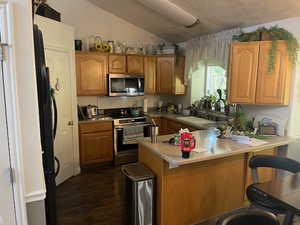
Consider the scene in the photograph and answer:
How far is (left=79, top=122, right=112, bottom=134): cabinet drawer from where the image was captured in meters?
3.70

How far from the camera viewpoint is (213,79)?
4.30m

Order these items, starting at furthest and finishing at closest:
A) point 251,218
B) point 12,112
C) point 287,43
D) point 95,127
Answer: point 95,127 → point 287,43 → point 251,218 → point 12,112

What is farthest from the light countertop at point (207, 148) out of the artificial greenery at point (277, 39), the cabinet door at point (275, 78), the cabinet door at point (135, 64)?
the cabinet door at point (135, 64)

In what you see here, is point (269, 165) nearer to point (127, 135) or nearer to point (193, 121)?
point (193, 121)

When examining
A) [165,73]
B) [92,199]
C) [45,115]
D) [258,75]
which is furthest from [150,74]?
[45,115]

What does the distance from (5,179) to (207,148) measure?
5.99 ft

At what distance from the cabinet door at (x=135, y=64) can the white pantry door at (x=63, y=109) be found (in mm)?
1288

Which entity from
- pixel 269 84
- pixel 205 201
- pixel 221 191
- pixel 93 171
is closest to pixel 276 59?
pixel 269 84

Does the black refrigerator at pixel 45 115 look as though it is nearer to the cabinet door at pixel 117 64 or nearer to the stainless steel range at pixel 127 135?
the stainless steel range at pixel 127 135

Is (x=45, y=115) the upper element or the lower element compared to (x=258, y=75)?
lower

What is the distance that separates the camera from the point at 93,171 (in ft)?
12.6

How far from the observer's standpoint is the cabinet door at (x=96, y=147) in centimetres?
375

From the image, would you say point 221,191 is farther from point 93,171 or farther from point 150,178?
point 93,171

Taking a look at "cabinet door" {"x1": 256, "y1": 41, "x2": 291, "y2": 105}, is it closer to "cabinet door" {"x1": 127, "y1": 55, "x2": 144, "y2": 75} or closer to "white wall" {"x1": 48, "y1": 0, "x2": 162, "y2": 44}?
"cabinet door" {"x1": 127, "y1": 55, "x2": 144, "y2": 75}
